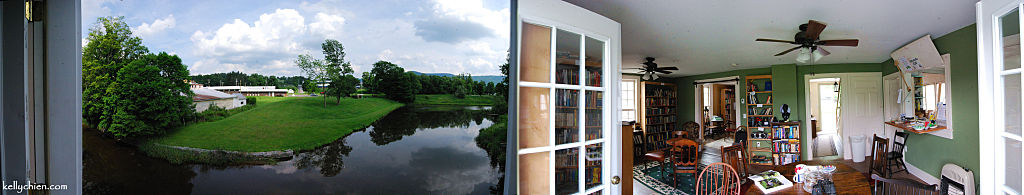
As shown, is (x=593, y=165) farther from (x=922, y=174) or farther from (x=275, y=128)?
(x=922, y=174)

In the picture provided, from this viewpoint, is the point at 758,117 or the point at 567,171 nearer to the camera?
the point at 567,171

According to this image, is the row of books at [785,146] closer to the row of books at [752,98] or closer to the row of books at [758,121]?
the row of books at [758,121]

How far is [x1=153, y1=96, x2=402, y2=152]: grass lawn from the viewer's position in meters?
2.09

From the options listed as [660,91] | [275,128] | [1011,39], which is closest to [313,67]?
[275,128]

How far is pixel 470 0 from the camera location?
8.89ft

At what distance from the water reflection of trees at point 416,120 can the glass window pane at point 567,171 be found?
1.47m

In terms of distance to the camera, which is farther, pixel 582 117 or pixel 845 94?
pixel 845 94

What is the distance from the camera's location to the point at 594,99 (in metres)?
1.50

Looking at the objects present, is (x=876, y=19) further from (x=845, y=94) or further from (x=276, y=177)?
(x=276, y=177)

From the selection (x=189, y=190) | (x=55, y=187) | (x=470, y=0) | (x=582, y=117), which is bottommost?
(x=189, y=190)

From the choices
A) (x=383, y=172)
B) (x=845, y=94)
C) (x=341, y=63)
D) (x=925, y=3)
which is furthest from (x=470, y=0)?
(x=845, y=94)

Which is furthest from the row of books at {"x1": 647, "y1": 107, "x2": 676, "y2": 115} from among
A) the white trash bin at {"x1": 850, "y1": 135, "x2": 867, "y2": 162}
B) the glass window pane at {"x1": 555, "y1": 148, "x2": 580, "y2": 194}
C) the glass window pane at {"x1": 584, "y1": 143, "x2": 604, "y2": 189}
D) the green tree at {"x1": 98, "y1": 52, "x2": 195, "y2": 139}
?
the green tree at {"x1": 98, "y1": 52, "x2": 195, "y2": 139}

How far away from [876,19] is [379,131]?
4076 mm

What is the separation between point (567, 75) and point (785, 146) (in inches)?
215
